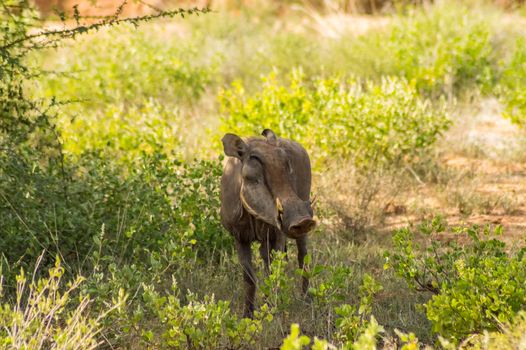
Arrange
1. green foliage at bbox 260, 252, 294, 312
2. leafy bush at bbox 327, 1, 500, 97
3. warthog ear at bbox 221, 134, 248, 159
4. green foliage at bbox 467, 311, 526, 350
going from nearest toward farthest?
green foliage at bbox 467, 311, 526, 350
green foliage at bbox 260, 252, 294, 312
warthog ear at bbox 221, 134, 248, 159
leafy bush at bbox 327, 1, 500, 97

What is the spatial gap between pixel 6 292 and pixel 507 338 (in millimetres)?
3265

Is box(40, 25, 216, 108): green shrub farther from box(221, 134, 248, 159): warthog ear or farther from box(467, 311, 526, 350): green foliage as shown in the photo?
box(467, 311, 526, 350): green foliage

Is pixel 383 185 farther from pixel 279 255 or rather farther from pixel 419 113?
pixel 279 255

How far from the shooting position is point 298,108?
314 inches

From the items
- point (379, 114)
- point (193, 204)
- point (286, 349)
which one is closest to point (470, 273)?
point (286, 349)

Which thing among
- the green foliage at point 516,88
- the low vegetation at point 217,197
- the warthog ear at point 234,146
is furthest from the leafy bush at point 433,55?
the warthog ear at point 234,146

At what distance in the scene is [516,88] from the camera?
9.28 metres

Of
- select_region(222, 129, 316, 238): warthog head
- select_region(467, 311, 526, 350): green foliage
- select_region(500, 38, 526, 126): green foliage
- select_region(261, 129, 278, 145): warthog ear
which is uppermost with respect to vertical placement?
select_region(261, 129, 278, 145): warthog ear

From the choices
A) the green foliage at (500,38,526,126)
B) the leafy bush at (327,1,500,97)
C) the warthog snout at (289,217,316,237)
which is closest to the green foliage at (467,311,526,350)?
the warthog snout at (289,217,316,237)

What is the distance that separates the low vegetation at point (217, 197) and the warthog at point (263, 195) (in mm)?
260

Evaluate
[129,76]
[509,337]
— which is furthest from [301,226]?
[129,76]

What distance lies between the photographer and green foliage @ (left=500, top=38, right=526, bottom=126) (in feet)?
29.3

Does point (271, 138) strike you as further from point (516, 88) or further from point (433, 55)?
point (433, 55)

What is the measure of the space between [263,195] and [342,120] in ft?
11.8
